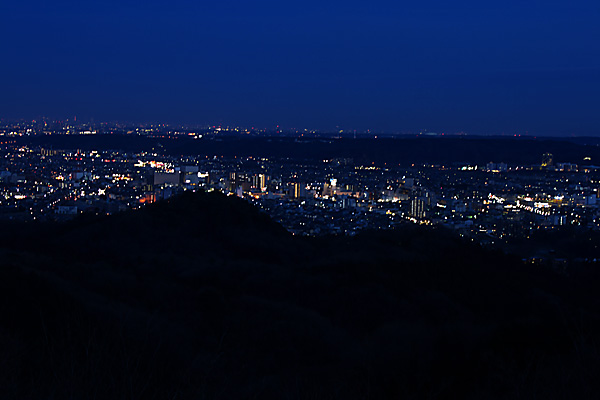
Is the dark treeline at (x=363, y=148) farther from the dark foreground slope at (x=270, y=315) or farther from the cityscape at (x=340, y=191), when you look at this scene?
Answer: the dark foreground slope at (x=270, y=315)

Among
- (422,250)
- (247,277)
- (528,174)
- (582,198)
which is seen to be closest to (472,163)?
(528,174)

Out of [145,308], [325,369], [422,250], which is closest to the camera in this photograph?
[325,369]

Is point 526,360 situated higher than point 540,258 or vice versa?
point 526,360

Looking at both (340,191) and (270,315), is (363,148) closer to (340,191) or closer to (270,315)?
(340,191)

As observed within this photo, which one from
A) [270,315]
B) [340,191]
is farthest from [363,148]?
[270,315]

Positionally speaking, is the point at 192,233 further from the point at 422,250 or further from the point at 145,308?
the point at 145,308

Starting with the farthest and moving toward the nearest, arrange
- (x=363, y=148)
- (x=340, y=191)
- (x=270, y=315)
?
(x=363, y=148) < (x=340, y=191) < (x=270, y=315)
